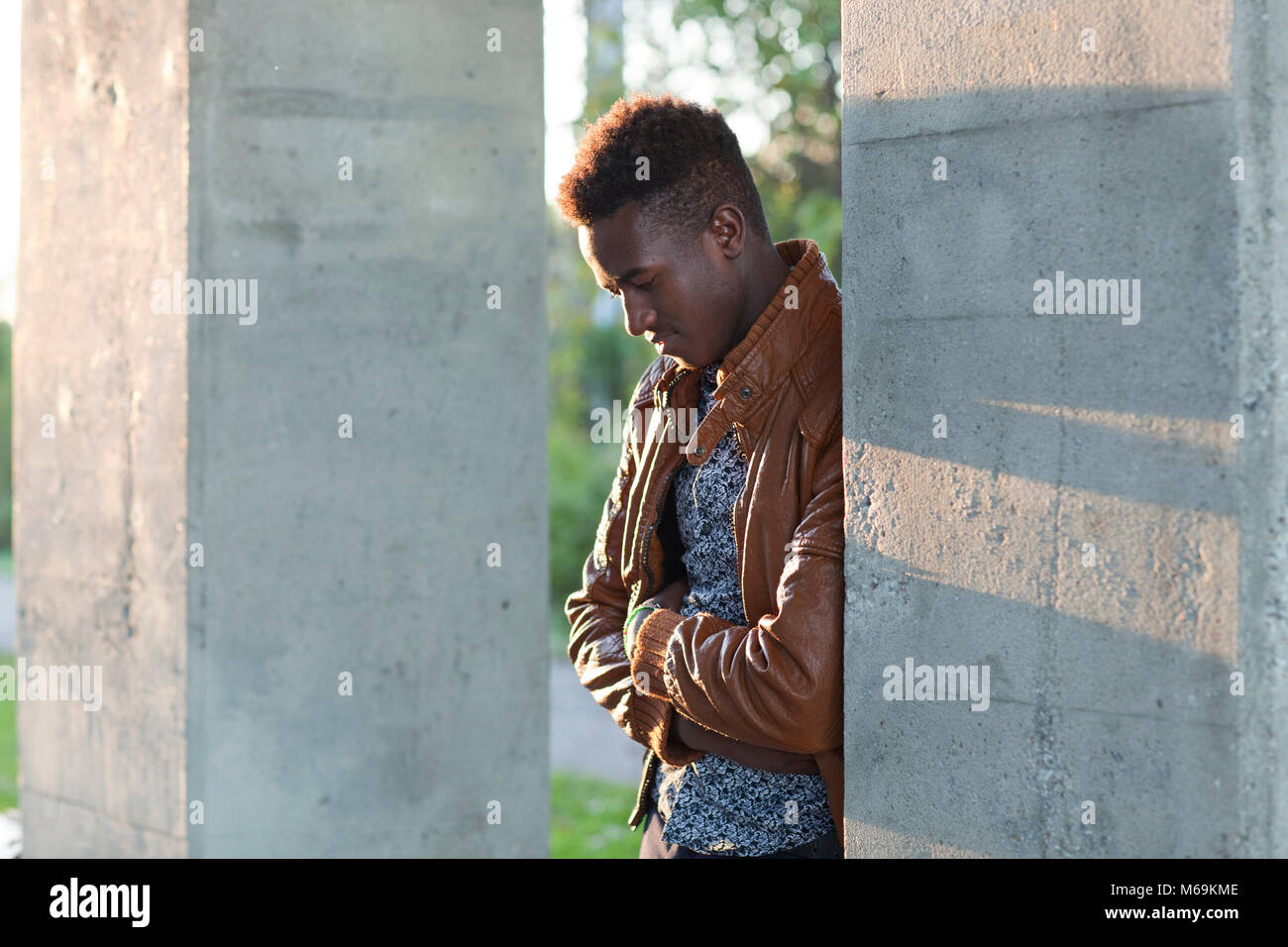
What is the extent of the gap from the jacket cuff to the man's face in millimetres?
519

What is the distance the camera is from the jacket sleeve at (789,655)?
2172 mm

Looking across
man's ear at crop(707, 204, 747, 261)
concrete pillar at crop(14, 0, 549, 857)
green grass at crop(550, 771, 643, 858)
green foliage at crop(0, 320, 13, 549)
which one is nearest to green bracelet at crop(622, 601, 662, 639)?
man's ear at crop(707, 204, 747, 261)

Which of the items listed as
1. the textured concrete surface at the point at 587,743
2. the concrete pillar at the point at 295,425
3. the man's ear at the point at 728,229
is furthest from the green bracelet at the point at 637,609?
the textured concrete surface at the point at 587,743

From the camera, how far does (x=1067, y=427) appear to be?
1.94 meters

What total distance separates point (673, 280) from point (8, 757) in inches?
316

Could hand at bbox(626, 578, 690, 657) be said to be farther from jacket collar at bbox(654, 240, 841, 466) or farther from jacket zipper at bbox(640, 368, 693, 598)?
jacket collar at bbox(654, 240, 841, 466)

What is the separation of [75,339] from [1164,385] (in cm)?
349

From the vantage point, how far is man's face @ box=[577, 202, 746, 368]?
234 cm

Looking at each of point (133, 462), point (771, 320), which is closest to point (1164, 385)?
point (771, 320)

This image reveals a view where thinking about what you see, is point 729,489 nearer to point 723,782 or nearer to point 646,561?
point 646,561

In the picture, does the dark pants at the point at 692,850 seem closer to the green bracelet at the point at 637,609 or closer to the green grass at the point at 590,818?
the green bracelet at the point at 637,609

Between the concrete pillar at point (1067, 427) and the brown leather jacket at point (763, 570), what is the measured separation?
77 mm

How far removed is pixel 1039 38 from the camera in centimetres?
199

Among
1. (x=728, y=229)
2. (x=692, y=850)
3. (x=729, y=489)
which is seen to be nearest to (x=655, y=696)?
(x=692, y=850)
